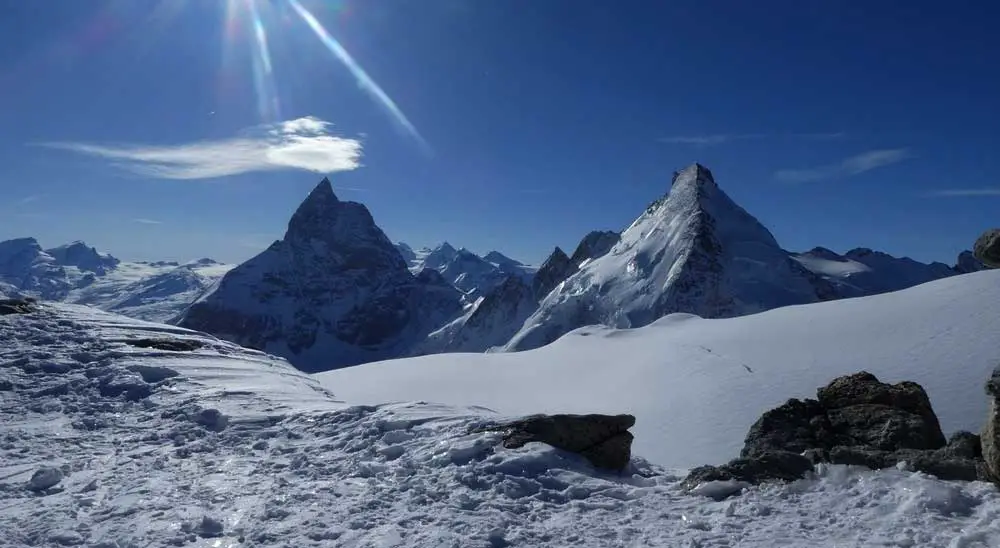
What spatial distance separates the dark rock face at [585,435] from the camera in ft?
28.1

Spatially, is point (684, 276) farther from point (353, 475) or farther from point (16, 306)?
point (353, 475)

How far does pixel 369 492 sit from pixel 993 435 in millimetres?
7248

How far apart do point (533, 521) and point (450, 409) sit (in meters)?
4.25

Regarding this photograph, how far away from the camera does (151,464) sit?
905 centimetres

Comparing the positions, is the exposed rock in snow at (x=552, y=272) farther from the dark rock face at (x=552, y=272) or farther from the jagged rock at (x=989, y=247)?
the jagged rock at (x=989, y=247)

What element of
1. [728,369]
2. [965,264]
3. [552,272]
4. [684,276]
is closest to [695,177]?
[684,276]

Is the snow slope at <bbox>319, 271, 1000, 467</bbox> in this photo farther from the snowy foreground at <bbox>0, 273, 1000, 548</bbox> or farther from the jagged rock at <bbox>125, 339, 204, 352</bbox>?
the jagged rock at <bbox>125, 339, 204, 352</bbox>

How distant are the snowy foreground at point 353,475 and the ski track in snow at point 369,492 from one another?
0.09ft

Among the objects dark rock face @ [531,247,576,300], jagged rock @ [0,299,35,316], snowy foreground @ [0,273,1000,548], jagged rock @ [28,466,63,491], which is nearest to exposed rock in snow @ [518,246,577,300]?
dark rock face @ [531,247,576,300]

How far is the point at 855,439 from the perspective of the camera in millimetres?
8344

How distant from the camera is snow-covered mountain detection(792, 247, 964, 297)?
144200 mm

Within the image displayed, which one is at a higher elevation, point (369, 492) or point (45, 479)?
point (369, 492)

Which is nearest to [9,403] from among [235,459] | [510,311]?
[235,459]

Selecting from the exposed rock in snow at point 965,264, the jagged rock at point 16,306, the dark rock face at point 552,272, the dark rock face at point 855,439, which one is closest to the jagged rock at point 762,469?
the dark rock face at point 855,439
